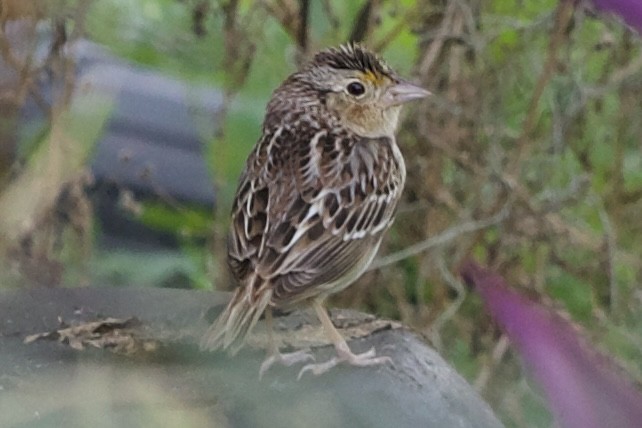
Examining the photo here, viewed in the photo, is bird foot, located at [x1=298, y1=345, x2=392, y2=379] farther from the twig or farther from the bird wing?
the twig

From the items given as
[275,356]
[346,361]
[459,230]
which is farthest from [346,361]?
[459,230]

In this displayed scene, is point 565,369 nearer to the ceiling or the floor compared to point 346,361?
nearer to the ceiling

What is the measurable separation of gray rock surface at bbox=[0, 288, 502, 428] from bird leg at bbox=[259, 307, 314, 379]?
2 centimetres

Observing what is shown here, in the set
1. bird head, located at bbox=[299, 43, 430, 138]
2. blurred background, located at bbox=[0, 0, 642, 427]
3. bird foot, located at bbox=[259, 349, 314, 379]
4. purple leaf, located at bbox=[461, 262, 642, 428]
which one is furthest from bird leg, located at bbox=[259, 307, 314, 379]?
blurred background, located at bbox=[0, 0, 642, 427]

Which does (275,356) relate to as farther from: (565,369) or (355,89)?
(565,369)

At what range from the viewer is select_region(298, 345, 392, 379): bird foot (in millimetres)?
1463

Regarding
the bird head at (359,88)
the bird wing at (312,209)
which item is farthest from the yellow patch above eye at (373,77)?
the bird wing at (312,209)

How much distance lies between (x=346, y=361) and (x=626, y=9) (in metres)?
1.13

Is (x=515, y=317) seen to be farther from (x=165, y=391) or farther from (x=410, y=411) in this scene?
(x=410, y=411)

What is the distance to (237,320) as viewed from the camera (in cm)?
144

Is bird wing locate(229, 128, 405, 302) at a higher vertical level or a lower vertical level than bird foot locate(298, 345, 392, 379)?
higher

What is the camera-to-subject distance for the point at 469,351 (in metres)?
3.38

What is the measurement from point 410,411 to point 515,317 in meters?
0.95

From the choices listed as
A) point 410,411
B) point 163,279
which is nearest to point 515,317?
point 410,411
